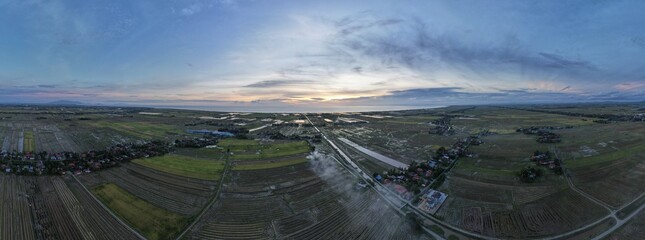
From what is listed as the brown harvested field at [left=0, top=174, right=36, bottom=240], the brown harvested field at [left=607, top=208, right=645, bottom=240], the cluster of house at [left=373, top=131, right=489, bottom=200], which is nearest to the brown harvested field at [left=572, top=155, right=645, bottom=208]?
the brown harvested field at [left=607, top=208, right=645, bottom=240]

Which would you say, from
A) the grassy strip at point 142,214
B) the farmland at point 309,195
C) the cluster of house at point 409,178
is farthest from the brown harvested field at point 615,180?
the grassy strip at point 142,214

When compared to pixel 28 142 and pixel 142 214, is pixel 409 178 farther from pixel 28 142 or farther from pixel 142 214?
pixel 28 142

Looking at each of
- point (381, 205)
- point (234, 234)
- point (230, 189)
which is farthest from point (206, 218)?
point (381, 205)

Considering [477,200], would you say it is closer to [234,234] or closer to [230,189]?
[234,234]

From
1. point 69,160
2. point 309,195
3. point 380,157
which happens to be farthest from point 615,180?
point 69,160

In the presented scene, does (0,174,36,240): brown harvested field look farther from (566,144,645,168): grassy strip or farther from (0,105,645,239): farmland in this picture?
(566,144,645,168): grassy strip
